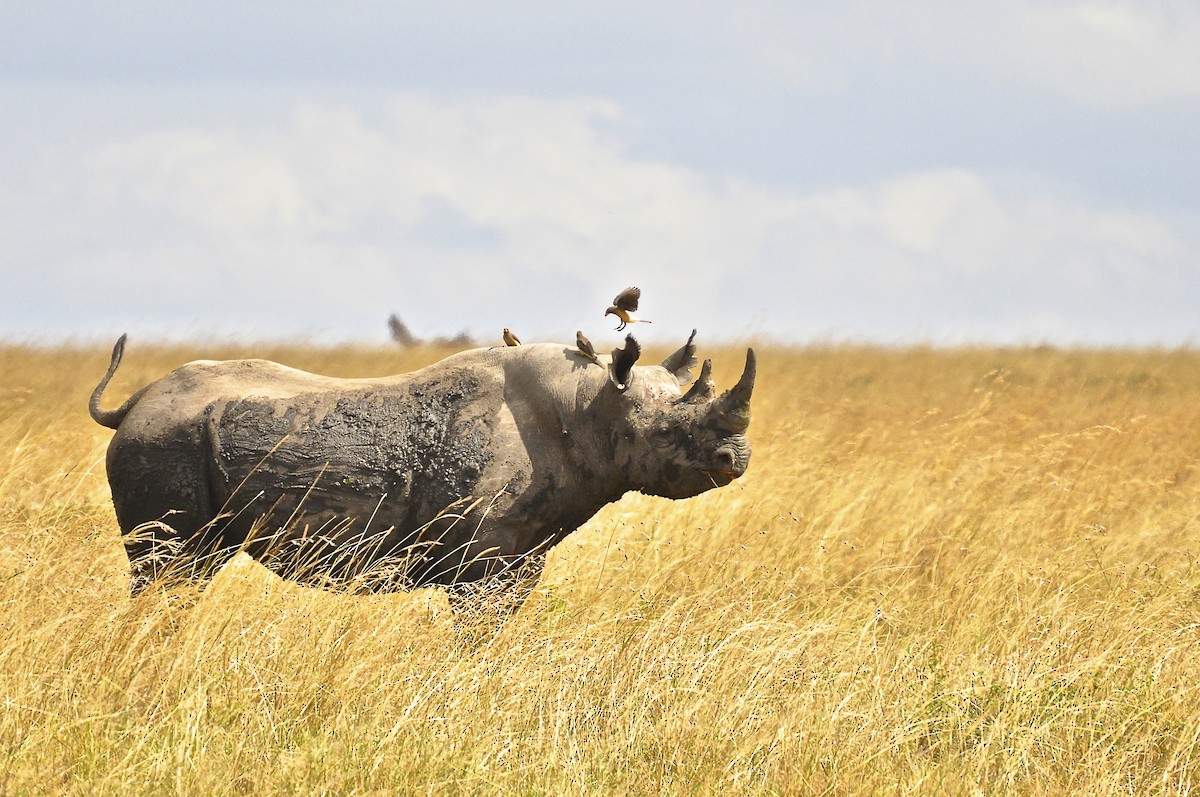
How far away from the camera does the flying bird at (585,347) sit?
6262mm

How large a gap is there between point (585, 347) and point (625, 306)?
410 millimetres

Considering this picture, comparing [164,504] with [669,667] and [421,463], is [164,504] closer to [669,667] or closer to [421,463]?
[421,463]

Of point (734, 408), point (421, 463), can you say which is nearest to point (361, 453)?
point (421, 463)

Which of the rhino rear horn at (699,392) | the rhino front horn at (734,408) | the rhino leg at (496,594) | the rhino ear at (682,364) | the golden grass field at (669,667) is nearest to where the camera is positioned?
the golden grass field at (669,667)

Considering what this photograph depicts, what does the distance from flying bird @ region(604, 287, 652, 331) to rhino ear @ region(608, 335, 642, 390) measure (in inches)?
15.8

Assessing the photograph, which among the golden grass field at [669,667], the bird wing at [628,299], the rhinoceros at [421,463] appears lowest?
the golden grass field at [669,667]

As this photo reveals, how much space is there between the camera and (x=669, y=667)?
17.6 feet

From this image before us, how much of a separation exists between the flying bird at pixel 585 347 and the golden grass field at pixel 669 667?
103 cm

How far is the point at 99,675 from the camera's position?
511 cm

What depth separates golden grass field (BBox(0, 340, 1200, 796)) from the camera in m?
4.59

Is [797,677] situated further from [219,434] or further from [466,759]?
[219,434]

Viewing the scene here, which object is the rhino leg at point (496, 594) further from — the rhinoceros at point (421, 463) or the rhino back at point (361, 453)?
the rhino back at point (361, 453)

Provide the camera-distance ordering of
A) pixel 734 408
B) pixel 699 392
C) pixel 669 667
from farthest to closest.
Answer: pixel 699 392 < pixel 734 408 < pixel 669 667

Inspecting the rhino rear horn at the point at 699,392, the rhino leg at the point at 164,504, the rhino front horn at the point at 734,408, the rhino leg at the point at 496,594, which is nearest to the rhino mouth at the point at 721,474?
the rhino front horn at the point at 734,408
